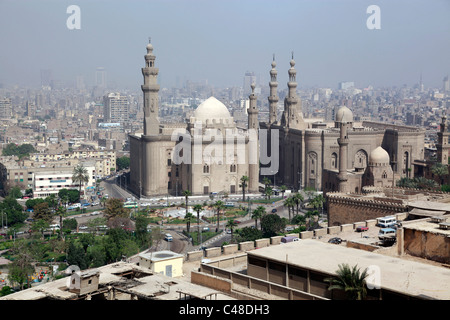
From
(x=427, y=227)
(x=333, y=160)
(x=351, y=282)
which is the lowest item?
(x=333, y=160)

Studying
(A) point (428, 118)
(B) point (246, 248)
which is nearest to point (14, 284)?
(B) point (246, 248)

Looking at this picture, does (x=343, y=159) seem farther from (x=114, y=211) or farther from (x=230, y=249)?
(x=230, y=249)

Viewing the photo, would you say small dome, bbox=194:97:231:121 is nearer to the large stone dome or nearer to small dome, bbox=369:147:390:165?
the large stone dome

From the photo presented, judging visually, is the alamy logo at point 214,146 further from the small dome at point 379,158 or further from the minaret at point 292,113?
the small dome at point 379,158

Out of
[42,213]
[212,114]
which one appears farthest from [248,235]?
[212,114]

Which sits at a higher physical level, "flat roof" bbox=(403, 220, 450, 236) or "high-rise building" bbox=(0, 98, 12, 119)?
"high-rise building" bbox=(0, 98, 12, 119)

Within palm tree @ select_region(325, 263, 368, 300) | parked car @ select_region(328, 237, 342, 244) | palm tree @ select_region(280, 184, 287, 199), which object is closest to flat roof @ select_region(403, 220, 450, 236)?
parked car @ select_region(328, 237, 342, 244)
